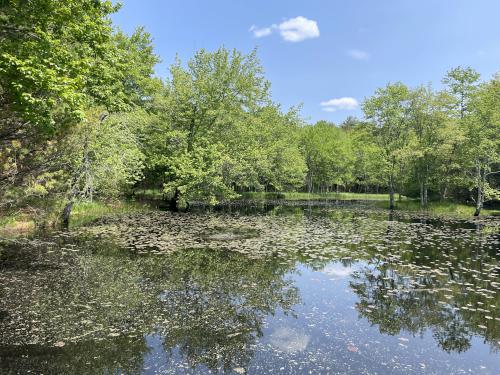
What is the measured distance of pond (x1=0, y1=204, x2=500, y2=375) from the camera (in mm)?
6551

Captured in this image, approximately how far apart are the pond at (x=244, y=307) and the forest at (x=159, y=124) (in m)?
4.54

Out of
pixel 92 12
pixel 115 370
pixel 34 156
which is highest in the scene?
pixel 92 12

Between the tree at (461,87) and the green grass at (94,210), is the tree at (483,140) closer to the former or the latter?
the tree at (461,87)

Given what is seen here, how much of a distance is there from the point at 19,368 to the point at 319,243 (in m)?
14.4

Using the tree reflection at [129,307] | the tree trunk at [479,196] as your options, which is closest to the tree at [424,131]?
the tree trunk at [479,196]

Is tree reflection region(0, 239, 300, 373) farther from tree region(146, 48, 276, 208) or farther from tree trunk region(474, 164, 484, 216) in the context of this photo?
tree trunk region(474, 164, 484, 216)

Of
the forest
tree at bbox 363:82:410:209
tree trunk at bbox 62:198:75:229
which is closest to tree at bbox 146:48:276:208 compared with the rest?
the forest

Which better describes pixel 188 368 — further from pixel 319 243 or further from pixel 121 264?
pixel 319 243

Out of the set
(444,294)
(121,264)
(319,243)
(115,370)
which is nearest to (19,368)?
(115,370)

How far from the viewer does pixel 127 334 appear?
24.1ft

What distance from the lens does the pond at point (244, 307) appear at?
6.55m

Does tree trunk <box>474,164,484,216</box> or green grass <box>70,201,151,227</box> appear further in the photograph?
tree trunk <box>474,164,484,216</box>

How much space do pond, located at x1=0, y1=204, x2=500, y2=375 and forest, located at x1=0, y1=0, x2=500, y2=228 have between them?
179 inches

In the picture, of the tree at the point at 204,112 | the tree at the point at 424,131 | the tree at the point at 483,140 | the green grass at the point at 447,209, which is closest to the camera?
the tree at the point at 204,112
